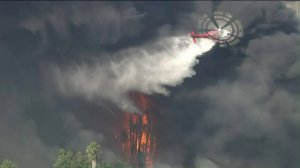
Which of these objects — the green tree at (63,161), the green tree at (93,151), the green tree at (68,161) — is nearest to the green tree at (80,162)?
the green tree at (68,161)

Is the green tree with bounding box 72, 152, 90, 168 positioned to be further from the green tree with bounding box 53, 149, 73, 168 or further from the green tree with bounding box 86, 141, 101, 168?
the green tree with bounding box 86, 141, 101, 168

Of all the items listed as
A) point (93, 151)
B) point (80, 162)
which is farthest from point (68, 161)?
point (93, 151)

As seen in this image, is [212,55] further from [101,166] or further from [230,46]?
[101,166]

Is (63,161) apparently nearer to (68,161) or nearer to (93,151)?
(68,161)

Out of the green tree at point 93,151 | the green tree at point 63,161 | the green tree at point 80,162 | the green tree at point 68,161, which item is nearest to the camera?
the green tree at point 93,151

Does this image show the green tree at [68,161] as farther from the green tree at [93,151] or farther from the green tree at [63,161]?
the green tree at [93,151]

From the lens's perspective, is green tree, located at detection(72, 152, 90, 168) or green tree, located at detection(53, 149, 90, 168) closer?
green tree, located at detection(53, 149, 90, 168)

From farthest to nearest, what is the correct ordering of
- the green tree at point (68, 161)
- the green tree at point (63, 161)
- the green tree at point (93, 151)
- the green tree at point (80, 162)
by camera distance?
the green tree at point (80, 162) < the green tree at point (68, 161) < the green tree at point (63, 161) < the green tree at point (93, 151)

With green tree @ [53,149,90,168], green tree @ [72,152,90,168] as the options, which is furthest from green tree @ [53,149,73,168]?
green tree @ [72,152,90,168]
